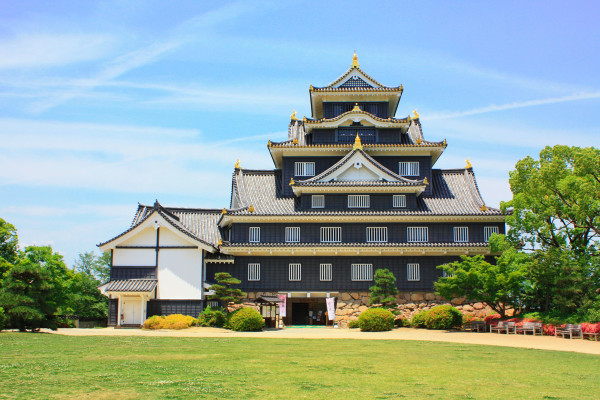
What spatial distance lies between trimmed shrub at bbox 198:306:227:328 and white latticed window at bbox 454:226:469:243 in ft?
57.4

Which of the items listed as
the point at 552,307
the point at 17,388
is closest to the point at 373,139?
the point at 552,307

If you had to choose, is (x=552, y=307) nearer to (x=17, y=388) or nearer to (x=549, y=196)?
(x=549, y=196)

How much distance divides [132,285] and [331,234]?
14100 millimetres

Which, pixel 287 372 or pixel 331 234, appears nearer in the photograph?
pixel 287 372

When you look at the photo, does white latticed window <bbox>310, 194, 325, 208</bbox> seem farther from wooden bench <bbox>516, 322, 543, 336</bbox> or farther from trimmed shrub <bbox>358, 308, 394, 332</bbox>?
wooden bench <bbox>516, 322, 543, 336</bbox>

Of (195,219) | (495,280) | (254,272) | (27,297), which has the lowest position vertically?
(27,297)

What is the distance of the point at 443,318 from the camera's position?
3453 cm

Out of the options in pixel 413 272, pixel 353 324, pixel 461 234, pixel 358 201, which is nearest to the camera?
pixel 353 324

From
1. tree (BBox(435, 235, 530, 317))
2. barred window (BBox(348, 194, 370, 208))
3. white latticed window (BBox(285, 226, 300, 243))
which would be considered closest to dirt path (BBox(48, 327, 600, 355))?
tree (BBox(435, 235, 530, 317))

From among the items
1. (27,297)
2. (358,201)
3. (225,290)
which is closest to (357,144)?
(358,201)

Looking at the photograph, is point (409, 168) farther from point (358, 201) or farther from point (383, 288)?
point (383, 288)

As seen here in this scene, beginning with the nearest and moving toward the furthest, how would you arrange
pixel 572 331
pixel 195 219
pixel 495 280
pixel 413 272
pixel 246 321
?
pixel 572 331 → pixel 495 280 → pixel 246 321 → pixel 413 272 → pixel 195 219

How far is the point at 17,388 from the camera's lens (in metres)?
12.4

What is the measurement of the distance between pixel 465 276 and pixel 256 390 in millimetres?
23590
